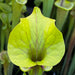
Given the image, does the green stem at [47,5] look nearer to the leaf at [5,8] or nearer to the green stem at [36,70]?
the leaf at [5,8]

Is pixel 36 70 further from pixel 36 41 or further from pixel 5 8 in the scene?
pixel 5 8

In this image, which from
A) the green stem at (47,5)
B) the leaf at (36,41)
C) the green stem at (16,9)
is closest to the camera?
the leaf at (36,41)

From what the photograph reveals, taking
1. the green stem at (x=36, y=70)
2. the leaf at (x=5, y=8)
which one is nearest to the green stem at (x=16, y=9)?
the leaf at (x=5, y=8)

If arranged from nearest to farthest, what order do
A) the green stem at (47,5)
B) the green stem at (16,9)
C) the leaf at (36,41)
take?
the leaf at (36,41) < the green stem at (16,9) < the green stem at (47,5)

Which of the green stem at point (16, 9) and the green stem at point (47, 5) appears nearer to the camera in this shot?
the green stem at point (16, 9)

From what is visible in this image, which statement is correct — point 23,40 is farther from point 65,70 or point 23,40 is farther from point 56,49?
point 65,70

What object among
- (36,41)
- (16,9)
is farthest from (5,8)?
(36,41)

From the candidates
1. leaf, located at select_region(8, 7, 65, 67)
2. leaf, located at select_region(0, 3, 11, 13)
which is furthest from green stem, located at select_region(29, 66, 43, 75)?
leaf, located at select_region(0, 3, 11, 13)

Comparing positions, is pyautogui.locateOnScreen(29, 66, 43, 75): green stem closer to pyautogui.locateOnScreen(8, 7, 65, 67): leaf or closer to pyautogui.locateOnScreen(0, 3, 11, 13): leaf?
pyautogui.locateOnScreen(8, 7, 65, 67): leaf
